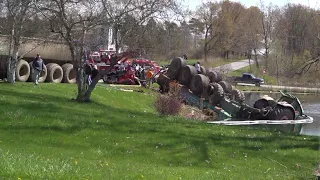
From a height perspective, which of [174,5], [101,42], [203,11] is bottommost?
[101,42]

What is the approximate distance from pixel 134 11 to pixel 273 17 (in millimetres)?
55595

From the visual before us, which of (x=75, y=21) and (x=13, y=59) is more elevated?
(x=75, y=21)

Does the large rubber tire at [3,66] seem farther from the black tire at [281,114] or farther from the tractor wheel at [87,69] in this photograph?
the black tire at [281,114]

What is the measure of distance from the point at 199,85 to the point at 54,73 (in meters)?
9.73

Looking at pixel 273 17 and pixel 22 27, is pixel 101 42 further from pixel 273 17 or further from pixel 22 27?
pixel 273 17

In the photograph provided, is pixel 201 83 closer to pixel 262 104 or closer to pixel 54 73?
pixel 262 104

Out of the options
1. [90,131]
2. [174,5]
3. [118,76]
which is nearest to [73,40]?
[174,5]

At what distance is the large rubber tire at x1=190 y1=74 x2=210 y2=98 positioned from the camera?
115 feet

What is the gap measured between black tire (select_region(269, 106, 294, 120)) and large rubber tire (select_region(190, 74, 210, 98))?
6262 millimetres

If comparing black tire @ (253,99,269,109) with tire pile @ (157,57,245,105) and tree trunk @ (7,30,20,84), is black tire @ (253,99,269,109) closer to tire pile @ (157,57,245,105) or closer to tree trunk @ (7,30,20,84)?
tire pile @ (157,57,245,105)

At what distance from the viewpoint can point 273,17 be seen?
241 feet

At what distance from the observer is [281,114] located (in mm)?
29219

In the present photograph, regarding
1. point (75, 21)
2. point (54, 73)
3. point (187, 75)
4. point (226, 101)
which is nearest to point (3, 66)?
point (54, 73)

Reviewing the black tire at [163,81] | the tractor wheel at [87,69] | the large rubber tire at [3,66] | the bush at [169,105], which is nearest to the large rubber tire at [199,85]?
the black tire at [163,81]
